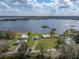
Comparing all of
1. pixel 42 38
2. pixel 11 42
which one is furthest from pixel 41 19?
pixel 11 42

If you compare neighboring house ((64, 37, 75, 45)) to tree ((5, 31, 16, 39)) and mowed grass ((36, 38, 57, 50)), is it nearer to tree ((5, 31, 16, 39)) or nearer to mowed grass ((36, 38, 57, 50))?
mowed grass ((36, 38, 57, 50))

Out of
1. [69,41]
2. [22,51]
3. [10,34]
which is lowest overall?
[22,51]

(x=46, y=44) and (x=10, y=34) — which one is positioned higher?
(x=10, y=34)

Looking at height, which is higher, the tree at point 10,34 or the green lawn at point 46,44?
the tree at point 10,34

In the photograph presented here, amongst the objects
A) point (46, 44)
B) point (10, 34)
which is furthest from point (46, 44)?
point (10, 34)

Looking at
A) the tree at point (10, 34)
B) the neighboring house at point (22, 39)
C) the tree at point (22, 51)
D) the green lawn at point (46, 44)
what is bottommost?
the tree at point (22, 51)

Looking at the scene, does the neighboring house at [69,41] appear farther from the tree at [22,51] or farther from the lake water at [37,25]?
the tree at [22,51]

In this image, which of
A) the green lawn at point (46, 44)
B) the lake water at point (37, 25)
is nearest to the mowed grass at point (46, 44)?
the green lawn at point (46, 44)

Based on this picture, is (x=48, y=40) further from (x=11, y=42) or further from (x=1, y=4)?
(x=1, y=4)

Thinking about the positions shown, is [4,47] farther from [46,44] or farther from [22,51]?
[46,44]
